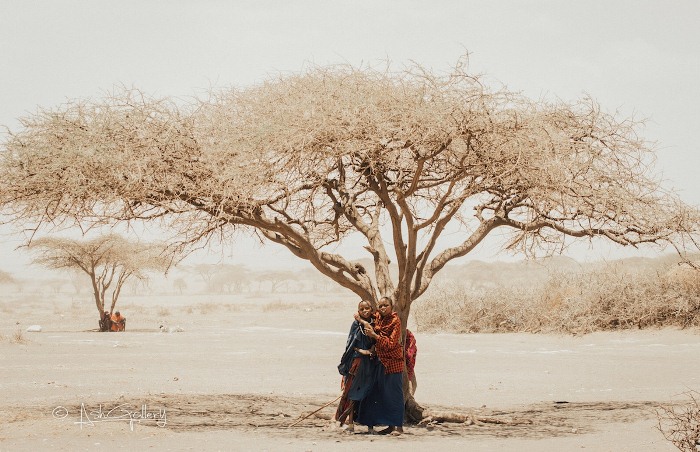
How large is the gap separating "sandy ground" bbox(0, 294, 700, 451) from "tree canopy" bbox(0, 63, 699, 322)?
100 inches

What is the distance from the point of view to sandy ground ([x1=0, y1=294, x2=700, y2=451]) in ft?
32.0

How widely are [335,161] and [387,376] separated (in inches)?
122

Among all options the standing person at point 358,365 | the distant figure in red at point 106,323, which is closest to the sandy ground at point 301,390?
the standing person at point 358,365

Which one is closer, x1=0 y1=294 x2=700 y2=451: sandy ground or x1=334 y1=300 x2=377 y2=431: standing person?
x1=0 y1=294 x2=700 y2=451: sandy ground

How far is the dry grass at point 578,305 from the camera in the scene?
23438 millimetres

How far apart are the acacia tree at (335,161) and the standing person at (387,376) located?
116 centimetres

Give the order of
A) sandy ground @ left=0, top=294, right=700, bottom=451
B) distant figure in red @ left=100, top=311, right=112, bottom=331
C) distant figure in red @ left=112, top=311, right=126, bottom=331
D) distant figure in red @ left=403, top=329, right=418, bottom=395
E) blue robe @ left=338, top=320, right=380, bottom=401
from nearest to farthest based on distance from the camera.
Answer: sandy ground @ left=0, top=294, right=700, bottom=451 → blue robe @ left=338, top=320, right=380, bottom=401 → distant figure in red @ left=403, top=329, right=418, bottom=395 → distant figure in red @ left=112, top=311, right=126, bottom=331 → distant figure in red @ left=100, top=311, right=112, bottom=331

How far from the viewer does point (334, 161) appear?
38.4 ft

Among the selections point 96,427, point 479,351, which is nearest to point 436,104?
point 96,427

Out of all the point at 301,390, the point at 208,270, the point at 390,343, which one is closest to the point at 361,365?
the point at 390,343

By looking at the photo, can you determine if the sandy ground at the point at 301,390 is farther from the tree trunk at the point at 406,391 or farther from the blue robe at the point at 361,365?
the blue robe at the point at 361,365

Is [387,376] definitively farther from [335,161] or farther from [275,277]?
[275,277]

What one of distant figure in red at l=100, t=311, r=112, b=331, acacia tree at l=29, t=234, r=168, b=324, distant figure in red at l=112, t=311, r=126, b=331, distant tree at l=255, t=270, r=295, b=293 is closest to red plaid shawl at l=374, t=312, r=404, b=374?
distant figure in red at l=112, t=311, r=126, b=331

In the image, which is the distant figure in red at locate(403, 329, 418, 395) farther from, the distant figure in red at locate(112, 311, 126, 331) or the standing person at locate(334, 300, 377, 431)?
the distant figure in red at locate(112, 311, 126, 331)
